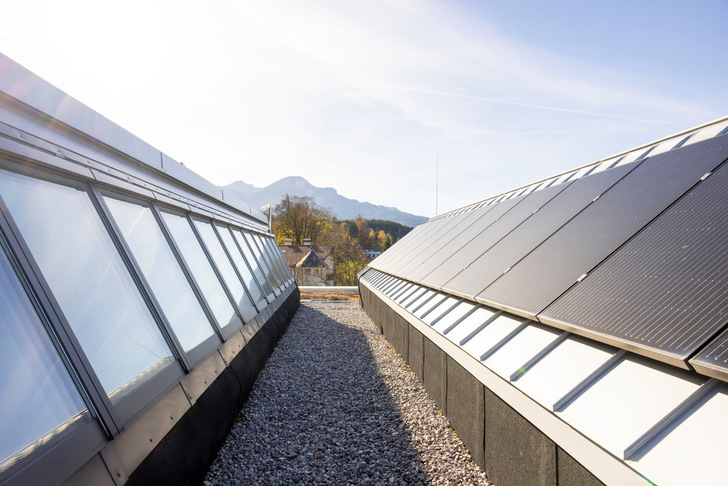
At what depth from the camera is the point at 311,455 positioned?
526 centimetres

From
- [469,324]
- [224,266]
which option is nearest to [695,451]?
[469,324]

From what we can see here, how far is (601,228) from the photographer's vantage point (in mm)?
4684

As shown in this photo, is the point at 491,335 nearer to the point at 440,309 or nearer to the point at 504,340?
the point at 504,340

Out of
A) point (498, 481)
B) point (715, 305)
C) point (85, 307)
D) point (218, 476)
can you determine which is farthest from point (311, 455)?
point (715, 305)

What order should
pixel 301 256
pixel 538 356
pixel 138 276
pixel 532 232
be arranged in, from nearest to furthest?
pixel 538 356 < pixel 138 276 < pixel 532 232 < pixel 301 256

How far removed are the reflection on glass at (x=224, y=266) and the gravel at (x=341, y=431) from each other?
1593 millimetres

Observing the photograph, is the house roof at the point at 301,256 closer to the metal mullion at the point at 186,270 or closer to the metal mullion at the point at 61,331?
the metal mullion at the point at 186,270

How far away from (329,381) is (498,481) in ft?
14.8

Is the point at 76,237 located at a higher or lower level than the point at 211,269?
higher

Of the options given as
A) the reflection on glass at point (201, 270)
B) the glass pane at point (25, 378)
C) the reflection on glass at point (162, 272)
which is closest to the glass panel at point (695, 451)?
the glass pane at point (25, 378)

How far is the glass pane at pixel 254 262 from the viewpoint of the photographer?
39.0 ft

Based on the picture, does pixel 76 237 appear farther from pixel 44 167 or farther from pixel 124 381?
pixel 124 381

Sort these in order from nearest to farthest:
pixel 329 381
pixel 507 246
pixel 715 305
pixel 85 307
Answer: pixel 715 305 → pixel 85 307 → pixel 507 246 → pixel 329 381

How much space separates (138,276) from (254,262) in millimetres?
8308
